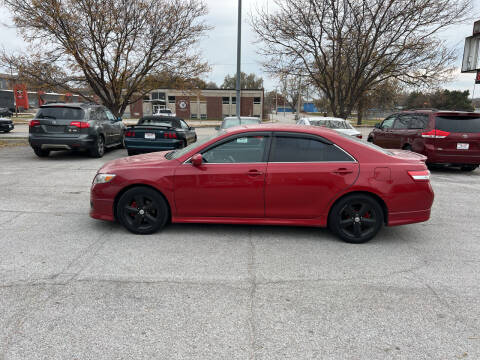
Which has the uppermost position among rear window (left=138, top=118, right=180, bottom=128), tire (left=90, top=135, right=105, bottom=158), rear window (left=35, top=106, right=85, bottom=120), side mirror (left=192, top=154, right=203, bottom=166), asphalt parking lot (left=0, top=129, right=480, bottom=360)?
rear window (left=35, top=106, right=85, bottom=120)

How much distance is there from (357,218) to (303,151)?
109 cm

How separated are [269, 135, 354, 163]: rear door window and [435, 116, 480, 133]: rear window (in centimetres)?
643

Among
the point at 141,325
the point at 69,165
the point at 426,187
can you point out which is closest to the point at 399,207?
the point at 426,187

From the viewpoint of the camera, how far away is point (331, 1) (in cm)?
1597

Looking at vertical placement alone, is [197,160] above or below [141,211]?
above

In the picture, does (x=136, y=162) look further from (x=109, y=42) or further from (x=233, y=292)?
(x=109, y=42)

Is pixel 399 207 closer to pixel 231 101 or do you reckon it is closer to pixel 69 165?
pixel 69 165

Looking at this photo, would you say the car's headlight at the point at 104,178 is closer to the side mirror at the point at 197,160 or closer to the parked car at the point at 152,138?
the side mirror at the point at 197,160

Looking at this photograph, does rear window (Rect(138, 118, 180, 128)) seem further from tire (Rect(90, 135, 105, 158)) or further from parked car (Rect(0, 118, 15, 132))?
parked car (Rect(0, 118, 15, 132))

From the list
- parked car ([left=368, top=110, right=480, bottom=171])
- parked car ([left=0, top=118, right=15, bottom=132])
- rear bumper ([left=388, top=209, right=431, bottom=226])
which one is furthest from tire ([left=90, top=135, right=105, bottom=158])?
parked car ([left=0, top=118, right=15, bottom=132])

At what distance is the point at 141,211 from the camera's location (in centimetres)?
441

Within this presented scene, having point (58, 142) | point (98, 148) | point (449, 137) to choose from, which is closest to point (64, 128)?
point (58, 142)

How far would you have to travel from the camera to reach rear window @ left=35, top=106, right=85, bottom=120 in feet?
33.0

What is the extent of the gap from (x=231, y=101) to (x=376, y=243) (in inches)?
2153
